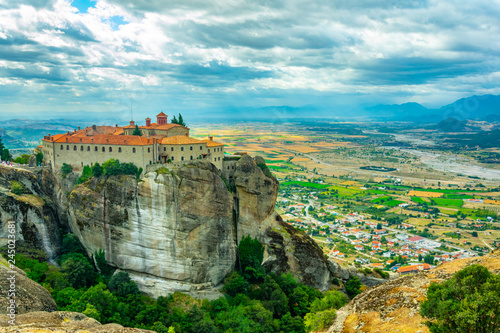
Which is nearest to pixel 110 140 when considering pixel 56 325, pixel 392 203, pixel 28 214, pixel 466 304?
pixel 28 214

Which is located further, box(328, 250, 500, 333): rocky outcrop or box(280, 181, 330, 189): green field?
box(280, 181, 330, 189): green field

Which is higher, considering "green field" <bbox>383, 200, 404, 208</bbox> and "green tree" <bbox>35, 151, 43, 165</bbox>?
"green tree" <bbox>35, 151, 43, 165</bbox>

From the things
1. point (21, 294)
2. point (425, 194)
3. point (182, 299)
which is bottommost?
point (425, 194)

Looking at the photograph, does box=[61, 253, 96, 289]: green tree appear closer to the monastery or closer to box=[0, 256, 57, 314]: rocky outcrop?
box=[0, 256, 57, 314]: rocky outcrop

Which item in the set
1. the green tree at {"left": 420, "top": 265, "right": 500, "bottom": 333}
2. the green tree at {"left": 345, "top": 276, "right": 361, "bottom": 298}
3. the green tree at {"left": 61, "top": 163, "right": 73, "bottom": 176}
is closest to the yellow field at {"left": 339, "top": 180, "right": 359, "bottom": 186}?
the green tree at {"left": 345, "top": 276, "right": 361, "bottom": 298}

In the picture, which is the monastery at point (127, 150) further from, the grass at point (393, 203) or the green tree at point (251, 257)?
the grass at point (393, 203)

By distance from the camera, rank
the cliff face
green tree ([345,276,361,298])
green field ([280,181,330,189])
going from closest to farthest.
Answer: the cliff face < green tree ([345,276,361,298]) < green field ([280,181,330,189])

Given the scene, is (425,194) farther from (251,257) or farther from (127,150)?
(127,150)
